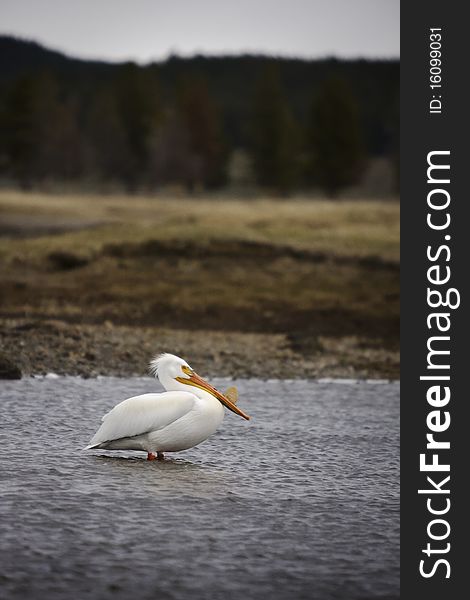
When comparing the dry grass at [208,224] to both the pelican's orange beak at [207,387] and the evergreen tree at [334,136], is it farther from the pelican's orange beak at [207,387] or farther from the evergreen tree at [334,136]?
the evergreen tree at [334,136]

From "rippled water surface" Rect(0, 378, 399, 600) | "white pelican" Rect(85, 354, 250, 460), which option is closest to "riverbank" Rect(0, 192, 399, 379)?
"rippled water surface" Rect(0, 378, 399, 600)

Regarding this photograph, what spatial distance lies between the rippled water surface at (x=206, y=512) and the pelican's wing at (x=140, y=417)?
34cm

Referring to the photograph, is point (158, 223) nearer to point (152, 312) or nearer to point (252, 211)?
point (252, 211)

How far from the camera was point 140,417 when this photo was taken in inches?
440

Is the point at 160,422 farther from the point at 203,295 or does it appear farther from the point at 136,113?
the point at 136,113

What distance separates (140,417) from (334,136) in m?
80.8

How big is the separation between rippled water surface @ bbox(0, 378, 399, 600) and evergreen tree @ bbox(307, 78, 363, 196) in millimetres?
76541

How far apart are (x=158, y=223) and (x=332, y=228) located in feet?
21.3

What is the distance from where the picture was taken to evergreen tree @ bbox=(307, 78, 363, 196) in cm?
8956

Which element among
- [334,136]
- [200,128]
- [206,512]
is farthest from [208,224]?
[200,128]

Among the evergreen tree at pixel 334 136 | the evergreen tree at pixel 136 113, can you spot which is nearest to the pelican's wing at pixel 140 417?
the evergreen tree at pixel 334 136

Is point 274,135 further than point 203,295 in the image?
Yes

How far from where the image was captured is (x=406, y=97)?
10766 mm

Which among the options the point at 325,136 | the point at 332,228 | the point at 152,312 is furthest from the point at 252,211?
the point at 325,136
